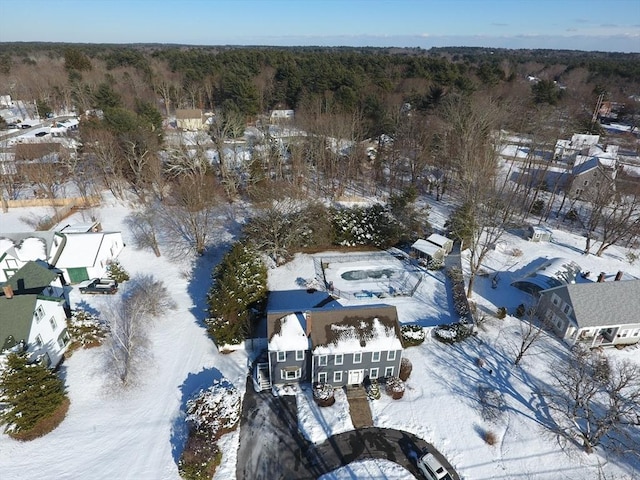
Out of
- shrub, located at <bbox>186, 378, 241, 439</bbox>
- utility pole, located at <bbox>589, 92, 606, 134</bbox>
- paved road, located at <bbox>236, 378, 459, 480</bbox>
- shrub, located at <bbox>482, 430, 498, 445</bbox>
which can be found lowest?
paved road, located at <bbox>236, 378, 459, 480</bbox>

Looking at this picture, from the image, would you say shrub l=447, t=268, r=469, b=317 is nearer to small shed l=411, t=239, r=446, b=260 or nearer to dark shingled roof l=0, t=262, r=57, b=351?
small shed l=411, t=239, r=446, b=260

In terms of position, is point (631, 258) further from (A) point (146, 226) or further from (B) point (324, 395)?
(A) point (146, 226)

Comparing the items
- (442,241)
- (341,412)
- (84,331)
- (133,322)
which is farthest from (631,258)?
(84,331)

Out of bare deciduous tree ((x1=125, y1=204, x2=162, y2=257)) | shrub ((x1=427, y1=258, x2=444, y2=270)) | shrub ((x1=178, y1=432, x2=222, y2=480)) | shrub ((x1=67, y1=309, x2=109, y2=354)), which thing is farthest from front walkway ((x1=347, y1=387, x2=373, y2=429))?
bare deciduous tree ((x1=125, y1=204, x2=162, y2=257))

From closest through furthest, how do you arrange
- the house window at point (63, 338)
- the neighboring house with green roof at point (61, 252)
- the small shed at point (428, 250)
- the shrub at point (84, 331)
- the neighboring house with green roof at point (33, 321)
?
1. the neighboring house with green roof at point (33, 321)
2. the house window at point (63, 338)
3. the shrub at point (84, 331)
4. the neighboring house with green roof at point (61, 252)
5. the small shed at point (428, 250)

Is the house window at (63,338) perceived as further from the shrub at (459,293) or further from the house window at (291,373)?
the shrub at (459,293)

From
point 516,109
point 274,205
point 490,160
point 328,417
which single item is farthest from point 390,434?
point 516,109

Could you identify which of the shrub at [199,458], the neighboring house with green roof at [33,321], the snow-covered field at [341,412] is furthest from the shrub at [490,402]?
the neighboring house with green roof at [33,321]
